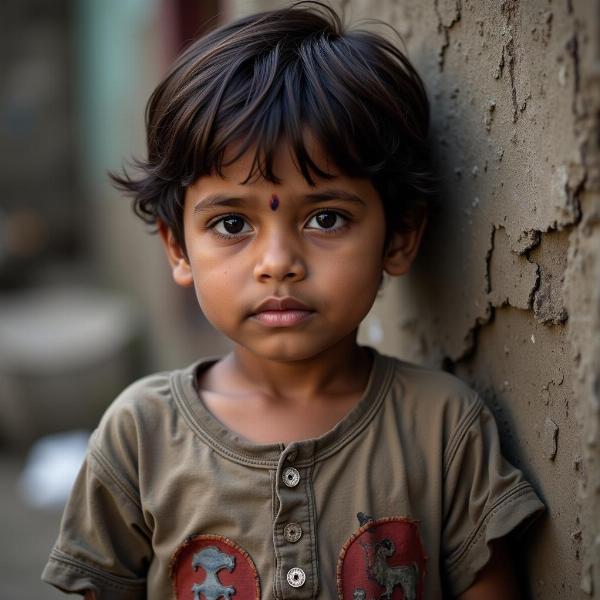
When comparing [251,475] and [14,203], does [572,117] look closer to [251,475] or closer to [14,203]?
[251,475]

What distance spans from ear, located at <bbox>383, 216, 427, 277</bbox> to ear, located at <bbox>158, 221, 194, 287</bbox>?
16.4 inches

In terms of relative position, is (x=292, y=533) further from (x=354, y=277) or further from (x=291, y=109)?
(x=291, y=109)

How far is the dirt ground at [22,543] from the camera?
11.0 feet

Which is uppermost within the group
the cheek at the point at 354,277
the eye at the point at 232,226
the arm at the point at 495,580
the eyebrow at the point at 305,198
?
the eyebrow at the point at 305,198

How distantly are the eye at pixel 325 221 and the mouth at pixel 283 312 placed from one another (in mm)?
154

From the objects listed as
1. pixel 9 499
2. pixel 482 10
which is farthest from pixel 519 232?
pixel 9 499

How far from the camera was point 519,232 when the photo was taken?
1576mm

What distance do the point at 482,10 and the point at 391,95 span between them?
23cm

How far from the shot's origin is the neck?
1.81 meters

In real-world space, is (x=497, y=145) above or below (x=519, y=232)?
above

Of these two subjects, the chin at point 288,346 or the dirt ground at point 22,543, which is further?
the dirt ground at point 22,543

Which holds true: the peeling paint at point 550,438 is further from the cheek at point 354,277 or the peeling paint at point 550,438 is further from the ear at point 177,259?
the ear at point 177,259

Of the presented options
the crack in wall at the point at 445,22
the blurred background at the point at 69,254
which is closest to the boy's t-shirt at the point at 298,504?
the crack in wall at the point at 445,22

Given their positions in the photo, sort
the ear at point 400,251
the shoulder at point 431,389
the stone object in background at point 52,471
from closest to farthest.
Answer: the shoulder at point 431,389 < the ear at point 400,251 < the stone object in background at point 52,471
